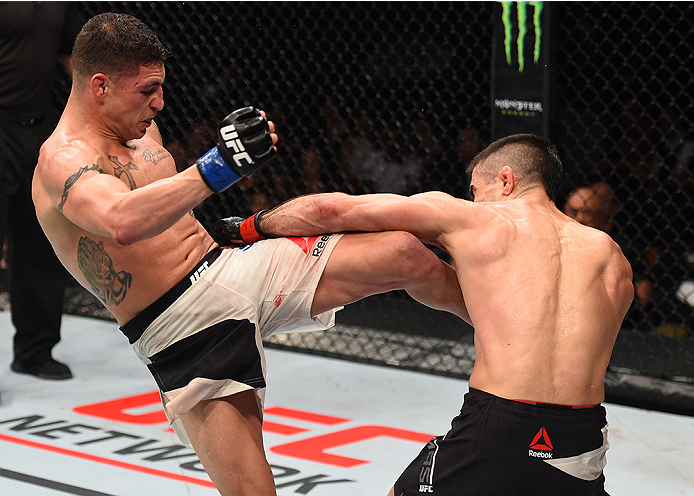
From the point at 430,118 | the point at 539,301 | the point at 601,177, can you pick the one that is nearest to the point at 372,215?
the point at 539,301

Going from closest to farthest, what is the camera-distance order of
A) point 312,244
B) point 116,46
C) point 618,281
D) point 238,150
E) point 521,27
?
1. point 238,150
2. point 618,281
3. point 116,46
4. point 312,244
5. point 521,27

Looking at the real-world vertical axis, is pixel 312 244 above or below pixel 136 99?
below

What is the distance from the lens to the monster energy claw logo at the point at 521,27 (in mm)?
3229

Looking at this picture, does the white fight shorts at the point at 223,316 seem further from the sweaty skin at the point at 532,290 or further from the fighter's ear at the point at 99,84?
the fighter's ear at the point at 99,84

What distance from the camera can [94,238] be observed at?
1.87m

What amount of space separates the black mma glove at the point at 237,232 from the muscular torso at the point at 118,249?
85 mm

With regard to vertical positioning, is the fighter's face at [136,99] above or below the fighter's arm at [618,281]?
above

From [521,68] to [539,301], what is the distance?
189 cm

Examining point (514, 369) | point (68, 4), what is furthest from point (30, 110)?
point (514, 369)

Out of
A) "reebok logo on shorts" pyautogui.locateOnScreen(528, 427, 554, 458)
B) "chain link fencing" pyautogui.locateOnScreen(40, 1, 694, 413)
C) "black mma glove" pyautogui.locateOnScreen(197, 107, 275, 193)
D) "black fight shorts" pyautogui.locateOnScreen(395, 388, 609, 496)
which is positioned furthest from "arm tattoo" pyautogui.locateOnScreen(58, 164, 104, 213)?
"chain link fencing" pyautogui.locateOnScreen(40, 1, 694, 413)

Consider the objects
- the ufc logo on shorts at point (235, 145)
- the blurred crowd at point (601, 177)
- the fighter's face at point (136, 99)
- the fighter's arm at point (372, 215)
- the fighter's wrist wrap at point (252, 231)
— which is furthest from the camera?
the blurred crowd at point (601, 177)

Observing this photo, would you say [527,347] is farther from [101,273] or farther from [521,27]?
[521,27]

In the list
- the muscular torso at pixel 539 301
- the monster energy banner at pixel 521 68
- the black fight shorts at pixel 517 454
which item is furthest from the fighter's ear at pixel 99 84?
the monster energy banner at pixel 521 68

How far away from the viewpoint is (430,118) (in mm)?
4230
